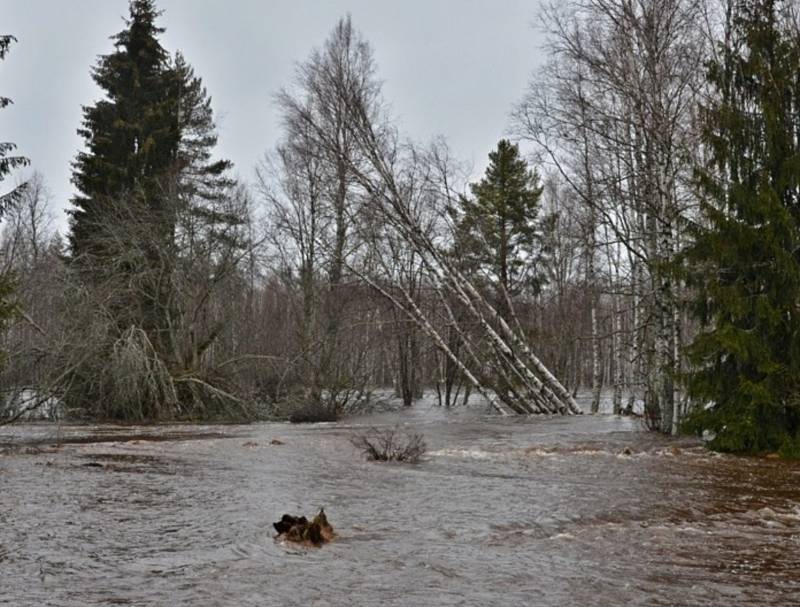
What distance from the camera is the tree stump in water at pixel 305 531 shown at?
646 cm

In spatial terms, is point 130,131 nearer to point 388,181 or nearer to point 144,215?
point 144,215

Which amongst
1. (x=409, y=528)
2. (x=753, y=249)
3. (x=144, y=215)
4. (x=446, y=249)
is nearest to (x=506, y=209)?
(x=446, y=249)

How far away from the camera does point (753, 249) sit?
1269 cm

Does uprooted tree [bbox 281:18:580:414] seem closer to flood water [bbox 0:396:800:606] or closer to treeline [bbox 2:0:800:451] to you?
treeline [bbox 2:0:800:451]

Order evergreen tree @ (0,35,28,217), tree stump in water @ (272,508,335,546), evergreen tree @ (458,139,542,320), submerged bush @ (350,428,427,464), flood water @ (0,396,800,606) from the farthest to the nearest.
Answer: evergreen tree @ (458,139,542,320)
evergreen tree @ (0,35,28,217)
submerged bush @ (350,428,427,464)
tree stump in water @ (272,508,335,546)
flood water @ (0,396,800,606)

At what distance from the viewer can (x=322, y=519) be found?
6672 mm

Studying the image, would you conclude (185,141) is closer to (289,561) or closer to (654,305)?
(654,305)

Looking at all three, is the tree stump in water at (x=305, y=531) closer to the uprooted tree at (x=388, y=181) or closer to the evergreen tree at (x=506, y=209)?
the uprooted tree at (x=388, y=181)

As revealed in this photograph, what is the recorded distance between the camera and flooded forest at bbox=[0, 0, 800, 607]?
6.04 m

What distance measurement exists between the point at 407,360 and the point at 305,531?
1115 inches

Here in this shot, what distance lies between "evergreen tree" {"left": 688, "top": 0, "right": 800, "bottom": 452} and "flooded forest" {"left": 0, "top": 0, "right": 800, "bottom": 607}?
49 mm

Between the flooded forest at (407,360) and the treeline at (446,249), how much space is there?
3.5 inches

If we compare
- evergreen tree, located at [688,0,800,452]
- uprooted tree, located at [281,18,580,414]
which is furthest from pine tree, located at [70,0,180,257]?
evergreen tree, located at [688,0,800,452]

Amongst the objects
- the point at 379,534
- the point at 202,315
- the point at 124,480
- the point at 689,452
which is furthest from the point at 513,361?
the point at 379,534
